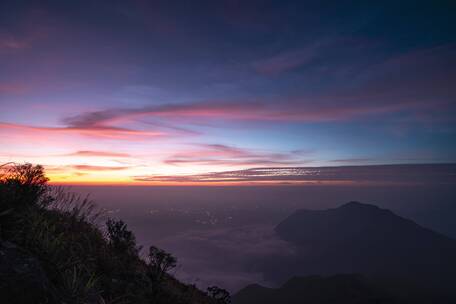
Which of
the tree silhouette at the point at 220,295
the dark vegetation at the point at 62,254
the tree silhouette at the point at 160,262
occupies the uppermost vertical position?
the dark vegetation at the point at 62,254

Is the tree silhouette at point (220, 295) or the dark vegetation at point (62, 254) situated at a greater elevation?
the dark vegetation at point (62, 254)

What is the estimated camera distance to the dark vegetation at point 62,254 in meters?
4.07

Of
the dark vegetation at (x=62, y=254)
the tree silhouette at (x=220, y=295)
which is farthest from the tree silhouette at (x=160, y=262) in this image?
the tree silhouette at (x=220, y=295)

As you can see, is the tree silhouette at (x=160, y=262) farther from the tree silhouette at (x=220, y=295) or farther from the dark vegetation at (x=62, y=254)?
the tree silhouette at (x=220, y=295)

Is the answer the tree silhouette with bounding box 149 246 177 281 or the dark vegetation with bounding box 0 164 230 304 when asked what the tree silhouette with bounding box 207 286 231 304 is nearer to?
the dark vegetation with bounding box 0 164 230 304

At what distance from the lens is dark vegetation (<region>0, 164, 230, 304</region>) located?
4.07 m

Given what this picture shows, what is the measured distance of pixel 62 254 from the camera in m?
5.48

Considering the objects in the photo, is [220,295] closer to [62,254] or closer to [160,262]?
[160,262]

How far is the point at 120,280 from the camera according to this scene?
6.99 metres

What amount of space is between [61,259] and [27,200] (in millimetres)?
2307

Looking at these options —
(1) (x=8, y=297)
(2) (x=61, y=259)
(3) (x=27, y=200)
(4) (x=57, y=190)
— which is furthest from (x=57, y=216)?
(1) (x=8, y=297)

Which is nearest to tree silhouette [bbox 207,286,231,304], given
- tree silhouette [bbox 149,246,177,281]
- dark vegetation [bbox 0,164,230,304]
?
dark vegetation [bbox 0,164,230,304]

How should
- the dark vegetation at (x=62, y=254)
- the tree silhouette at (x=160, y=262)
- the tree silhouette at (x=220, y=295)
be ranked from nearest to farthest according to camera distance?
the dark vegetation at (x=62, y=254) → the tree silhouette at (x=160, y=262) → the tree silhouette at (x=220, y=295)

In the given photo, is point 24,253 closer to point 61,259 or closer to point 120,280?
point 61,259
